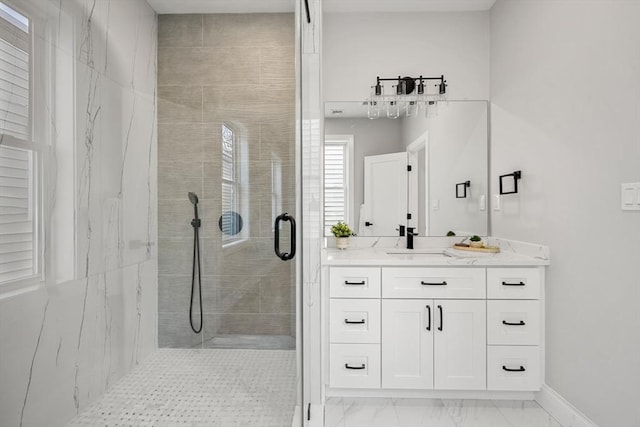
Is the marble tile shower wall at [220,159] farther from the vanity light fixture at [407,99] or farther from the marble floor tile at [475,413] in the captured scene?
the vanity light fixture at [407,99]

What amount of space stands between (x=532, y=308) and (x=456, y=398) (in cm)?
70

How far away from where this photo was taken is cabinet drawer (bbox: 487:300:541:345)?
2.04 m

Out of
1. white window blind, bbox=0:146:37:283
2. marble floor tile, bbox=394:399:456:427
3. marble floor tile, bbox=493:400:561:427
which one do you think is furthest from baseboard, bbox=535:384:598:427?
white window blind, bbox=0:146:37:283

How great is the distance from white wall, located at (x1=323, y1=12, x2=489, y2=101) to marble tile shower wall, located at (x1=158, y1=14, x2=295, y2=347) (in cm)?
144

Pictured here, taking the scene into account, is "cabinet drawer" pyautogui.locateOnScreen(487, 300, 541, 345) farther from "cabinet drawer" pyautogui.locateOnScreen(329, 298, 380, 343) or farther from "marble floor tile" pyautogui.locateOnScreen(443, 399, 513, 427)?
"cabinet drawer" pyautogui.locateOnScreen(329, 298, 380, 343)

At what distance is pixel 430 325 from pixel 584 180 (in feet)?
3.58

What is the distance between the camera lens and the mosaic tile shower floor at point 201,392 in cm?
73


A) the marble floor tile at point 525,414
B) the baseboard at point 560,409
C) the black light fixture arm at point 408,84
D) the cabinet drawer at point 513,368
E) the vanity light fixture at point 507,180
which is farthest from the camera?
the black light fixture arm at point 408,84

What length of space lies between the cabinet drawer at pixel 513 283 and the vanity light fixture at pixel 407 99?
1.31 meters

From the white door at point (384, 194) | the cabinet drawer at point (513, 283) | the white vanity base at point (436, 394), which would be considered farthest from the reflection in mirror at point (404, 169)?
the white vanity base at point (436, 394)

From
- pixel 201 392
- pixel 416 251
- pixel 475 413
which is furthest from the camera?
pixel 416 251

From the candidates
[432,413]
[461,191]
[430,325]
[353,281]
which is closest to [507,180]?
[461,191]

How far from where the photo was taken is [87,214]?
622mm

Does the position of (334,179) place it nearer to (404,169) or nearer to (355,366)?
(404,169)
